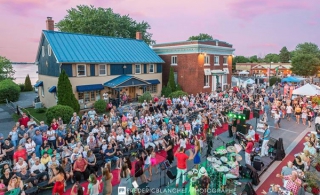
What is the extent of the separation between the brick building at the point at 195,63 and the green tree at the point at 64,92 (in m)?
17.0

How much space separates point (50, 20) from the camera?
2491cm

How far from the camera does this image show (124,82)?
2488cm

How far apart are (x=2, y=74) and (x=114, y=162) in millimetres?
47037

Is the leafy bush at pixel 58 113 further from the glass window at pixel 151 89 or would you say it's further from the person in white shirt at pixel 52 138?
the glass window at pixel 151 89

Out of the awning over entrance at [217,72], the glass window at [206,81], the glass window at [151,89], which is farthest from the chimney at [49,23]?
the awning over entrance at [217,72]

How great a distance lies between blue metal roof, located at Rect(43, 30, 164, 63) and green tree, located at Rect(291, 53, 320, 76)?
140 ft

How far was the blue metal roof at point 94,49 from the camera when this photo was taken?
2258cm

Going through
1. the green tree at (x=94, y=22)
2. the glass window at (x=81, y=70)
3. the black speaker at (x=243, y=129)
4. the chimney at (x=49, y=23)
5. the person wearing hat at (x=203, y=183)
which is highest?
the green tree at (x=94, y=22)

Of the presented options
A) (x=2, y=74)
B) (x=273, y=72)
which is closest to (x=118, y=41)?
(x=2, y=74)

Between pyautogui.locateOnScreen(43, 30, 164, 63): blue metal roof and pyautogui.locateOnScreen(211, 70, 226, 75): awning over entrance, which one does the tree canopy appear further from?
pyautogui.locateOnScreen(43, 30, 164, 63): blue metal roof

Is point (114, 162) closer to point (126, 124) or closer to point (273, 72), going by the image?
point (126, 124)

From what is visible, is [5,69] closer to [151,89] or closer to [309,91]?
[151,89]

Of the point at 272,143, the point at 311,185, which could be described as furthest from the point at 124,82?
the point at 311,185

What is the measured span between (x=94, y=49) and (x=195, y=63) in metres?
13.9
